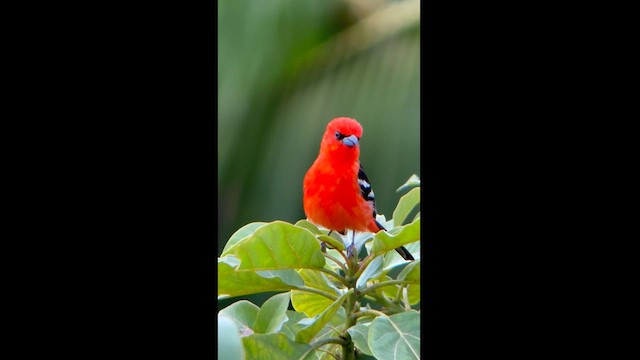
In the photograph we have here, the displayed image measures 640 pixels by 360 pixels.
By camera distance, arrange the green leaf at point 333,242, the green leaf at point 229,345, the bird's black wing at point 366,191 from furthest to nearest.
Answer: the bird's black wing at point 366,191
the green leaf at point 333,242
the green leaf at point 229,345

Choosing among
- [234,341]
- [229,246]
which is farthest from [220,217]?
[234,341]

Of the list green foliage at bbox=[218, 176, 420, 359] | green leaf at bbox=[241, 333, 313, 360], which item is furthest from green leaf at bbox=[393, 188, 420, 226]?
green leaf at bbox=[241, 333, 313, 360]

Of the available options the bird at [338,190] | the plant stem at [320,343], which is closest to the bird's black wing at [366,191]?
the bird at [338,190]

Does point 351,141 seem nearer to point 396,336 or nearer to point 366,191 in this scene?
point 366,191

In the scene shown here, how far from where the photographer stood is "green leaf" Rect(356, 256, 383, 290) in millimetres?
829

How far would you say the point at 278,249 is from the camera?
80cm

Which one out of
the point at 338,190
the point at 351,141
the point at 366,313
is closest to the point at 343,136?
the point at 351,141

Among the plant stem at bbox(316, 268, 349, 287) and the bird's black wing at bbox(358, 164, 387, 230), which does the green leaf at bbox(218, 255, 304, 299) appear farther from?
the bird's black wing at bbox(358, 164, 387, 230)

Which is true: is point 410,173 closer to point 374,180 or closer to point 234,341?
point 374,180

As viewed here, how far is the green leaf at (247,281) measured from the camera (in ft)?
2.65

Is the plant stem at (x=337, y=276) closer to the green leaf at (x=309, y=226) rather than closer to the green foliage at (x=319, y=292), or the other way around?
the green foliage at (x=319, y=292)

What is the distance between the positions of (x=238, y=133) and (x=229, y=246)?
0.44 ft

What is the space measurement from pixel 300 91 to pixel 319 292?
246mm

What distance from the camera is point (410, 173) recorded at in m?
0.92
